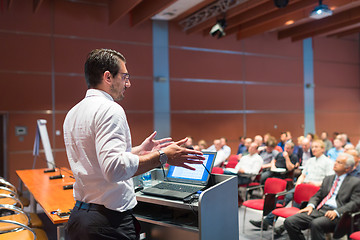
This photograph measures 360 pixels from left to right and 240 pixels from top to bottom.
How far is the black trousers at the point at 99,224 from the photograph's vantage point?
1.46 m

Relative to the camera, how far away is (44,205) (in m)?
2.71

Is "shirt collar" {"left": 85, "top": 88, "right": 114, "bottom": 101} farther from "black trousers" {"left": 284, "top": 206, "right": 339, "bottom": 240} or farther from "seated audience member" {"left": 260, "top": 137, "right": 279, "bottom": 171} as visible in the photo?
"seated audience member" {"left": 260, "top": 137, "right": 279, "bottom": 171}

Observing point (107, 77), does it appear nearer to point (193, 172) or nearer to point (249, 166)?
point (193, 172)

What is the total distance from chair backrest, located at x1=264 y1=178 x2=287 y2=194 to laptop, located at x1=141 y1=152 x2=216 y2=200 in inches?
87.4

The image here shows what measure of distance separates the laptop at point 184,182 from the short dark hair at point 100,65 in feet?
3.56

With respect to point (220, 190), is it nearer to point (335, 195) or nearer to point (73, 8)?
point (335, 195)

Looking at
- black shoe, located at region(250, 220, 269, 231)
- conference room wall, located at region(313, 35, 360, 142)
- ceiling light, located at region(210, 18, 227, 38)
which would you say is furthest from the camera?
conference room wall, located at region(313, 35, 360, 142)

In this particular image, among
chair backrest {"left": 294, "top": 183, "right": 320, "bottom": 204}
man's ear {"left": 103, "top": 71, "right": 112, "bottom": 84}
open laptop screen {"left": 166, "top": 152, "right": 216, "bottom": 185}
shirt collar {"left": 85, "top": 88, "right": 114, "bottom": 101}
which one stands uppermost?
man's ear {"left": 103, "top": 71, "right": 112, "bottom": 84}

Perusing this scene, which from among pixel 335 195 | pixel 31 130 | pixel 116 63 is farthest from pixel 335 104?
pixel 116 63

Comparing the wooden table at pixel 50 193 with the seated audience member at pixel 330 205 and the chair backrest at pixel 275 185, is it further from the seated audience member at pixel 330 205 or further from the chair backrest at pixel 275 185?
the chair backrest at pixel 275 185

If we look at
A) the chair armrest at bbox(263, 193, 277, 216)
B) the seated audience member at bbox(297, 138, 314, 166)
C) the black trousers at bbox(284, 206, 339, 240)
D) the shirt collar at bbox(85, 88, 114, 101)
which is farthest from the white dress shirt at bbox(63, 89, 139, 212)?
the seated audience member at bbox(297, 138, 314, 166)

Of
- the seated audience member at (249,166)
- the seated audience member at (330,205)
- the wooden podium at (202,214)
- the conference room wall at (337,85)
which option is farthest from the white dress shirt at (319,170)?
the conference room wall at (337,85)

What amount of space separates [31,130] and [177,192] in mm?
5934

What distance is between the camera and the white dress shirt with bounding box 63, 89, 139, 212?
1.33 metres
